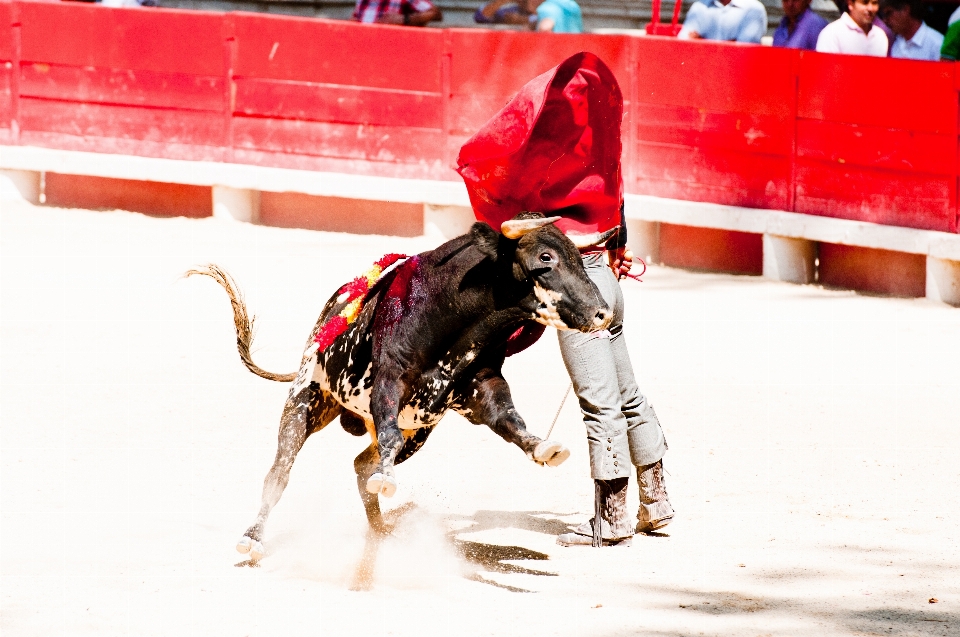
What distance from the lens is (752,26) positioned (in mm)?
10781

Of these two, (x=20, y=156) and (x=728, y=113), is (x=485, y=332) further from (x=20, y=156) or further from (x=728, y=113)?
(x=20, y=156)

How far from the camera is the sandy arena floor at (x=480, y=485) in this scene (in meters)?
4.44

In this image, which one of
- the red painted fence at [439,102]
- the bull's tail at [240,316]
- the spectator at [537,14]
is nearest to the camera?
the bull's tail at [240,316]

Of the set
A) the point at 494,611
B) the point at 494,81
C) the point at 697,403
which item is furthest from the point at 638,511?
the point at 494,81

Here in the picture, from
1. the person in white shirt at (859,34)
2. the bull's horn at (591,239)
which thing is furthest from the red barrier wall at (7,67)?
the bull's horn at (591,239)

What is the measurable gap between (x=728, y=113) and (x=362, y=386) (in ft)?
19.8

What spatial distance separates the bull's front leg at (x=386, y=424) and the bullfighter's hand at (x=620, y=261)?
95 cm

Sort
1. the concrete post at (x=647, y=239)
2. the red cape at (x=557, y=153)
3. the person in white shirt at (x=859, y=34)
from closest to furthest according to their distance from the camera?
the red cape at (x=557, y=153) → the person in white shirt at (x=859, y=34) → the concrete post at (x=647, y=239)

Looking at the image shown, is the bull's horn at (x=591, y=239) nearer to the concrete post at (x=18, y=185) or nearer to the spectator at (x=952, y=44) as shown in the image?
the spectator at (x=952, y=44)

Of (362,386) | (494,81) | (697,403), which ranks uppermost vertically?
(494,81)

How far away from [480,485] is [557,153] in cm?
159

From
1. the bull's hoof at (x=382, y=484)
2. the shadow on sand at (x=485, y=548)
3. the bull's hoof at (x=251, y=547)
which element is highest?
the bull's hoof at (x=382, y=484)

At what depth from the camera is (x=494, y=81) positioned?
11102 mm

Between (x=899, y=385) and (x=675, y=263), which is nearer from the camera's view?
(x=899, y=385)
